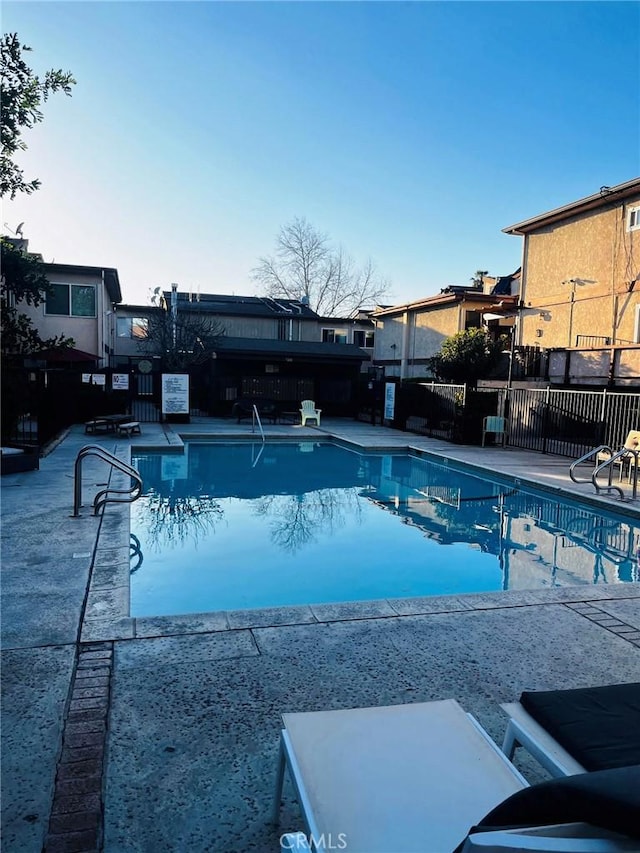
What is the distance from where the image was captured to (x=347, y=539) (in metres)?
7.47

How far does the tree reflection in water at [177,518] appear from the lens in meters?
7.21

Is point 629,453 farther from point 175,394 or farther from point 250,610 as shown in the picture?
point 175,394

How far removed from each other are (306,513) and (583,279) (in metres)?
14.4

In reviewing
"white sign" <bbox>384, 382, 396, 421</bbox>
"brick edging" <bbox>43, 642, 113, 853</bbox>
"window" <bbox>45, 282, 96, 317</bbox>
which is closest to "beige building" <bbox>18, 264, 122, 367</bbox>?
"window" <bbox>45, 282, 96, 317</bbox>

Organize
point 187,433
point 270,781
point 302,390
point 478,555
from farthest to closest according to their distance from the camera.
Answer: point 302,390 → point 187,433 → point 478,555 → point 270,781

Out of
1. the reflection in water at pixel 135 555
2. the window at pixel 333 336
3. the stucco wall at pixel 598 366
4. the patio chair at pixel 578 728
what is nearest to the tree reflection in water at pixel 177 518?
the reflection in water at pixel 135 555

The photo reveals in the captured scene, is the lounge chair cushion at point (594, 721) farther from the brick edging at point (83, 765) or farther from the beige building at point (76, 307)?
the beige building at point (76, 307)

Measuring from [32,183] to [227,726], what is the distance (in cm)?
888

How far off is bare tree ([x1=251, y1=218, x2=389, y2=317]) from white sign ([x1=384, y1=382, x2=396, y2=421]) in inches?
995

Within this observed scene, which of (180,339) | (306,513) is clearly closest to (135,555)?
(306,513)

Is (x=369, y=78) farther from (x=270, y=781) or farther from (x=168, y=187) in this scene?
(x=270, y=781)

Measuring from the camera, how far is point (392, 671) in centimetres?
319

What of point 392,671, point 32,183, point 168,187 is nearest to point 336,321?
point 168,187

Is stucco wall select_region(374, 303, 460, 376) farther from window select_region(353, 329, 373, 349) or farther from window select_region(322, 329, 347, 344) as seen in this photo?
window select_region(322, 329, 347, 344)
